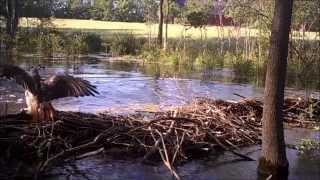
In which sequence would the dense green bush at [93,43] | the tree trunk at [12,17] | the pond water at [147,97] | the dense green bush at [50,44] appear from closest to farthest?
the pond water at [147,97] < the dense green bush at [50,44] < the dense green bush at [93,43] < the tree trunk at [12,17]

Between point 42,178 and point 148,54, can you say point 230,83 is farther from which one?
point 42,178

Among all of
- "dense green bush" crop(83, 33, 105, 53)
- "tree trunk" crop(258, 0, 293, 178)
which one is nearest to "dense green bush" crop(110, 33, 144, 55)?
"dense green bush" crop(83, 33, 105, 53)

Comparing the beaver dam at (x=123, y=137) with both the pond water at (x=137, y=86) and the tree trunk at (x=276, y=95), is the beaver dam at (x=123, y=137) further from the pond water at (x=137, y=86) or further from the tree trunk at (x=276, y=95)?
the pond water at (x=137, y=86)

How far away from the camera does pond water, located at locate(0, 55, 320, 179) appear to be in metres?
8.87

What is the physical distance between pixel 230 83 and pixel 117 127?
1189cm

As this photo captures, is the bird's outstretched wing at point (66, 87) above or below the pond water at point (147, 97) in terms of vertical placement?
above

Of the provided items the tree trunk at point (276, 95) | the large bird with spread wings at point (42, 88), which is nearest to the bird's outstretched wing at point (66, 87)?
the large bird with spread wings at point (42, 88)

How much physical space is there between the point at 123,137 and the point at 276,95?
2.63 m

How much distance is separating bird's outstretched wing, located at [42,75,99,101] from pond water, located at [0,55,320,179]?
3.76ft

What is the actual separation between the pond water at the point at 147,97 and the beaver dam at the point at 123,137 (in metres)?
0.22

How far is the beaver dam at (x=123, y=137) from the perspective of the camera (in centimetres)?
877

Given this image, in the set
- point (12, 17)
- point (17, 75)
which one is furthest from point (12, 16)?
point (17, 75)

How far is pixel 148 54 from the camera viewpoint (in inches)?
1129

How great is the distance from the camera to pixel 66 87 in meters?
9.79
